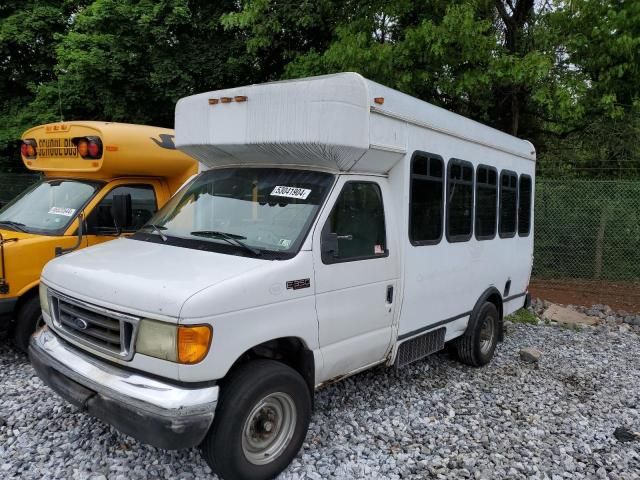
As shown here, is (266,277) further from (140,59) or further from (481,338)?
(140,59)

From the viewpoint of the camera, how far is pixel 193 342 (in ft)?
9.81

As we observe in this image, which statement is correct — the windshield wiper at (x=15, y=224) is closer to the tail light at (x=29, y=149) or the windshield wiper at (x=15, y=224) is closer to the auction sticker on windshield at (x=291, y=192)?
the tail light at (x=29, y=149)

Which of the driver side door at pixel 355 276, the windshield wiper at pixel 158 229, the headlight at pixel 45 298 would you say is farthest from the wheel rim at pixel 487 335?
the headlight at pixel 45 298

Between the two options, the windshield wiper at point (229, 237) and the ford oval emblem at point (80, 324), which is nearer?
the ford oval emblem at point (80, 324)

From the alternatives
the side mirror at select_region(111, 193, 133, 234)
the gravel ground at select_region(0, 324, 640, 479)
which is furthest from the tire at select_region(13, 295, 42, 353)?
the side mirror at select_region(111, 193, 133, 234)

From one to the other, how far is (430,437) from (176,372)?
229 centimetres

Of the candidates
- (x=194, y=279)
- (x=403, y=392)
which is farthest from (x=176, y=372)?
(x=403, y=392)

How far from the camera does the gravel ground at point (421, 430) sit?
12.2 ft

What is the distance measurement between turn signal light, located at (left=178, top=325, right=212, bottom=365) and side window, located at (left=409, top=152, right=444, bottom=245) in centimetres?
219

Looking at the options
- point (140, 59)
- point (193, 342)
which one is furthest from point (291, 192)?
point (140, 59)

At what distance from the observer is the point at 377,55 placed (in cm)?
879

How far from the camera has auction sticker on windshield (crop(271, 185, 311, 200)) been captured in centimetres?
394

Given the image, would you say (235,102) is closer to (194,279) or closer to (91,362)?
(194,279)

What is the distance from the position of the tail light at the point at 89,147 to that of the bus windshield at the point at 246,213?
6.04 feet
